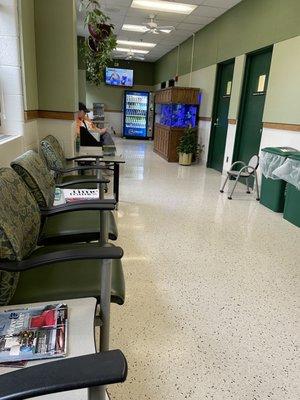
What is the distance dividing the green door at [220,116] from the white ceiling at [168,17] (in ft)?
3.36

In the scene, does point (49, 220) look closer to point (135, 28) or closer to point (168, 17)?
point (168, 17)

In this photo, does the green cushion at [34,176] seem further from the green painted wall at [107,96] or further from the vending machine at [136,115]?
the green painted wall at [107,96]

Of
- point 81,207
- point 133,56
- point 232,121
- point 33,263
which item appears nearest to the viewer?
point 33,263

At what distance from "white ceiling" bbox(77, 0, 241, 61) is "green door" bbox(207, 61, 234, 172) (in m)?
1.02

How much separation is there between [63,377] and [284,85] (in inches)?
184

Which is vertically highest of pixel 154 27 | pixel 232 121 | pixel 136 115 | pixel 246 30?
pixel 154 27

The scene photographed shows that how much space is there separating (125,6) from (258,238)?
5334mm

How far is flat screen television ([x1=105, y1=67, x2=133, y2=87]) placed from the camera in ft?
40.0

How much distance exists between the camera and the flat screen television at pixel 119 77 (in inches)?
480

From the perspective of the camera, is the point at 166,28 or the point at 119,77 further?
the point at 119,77

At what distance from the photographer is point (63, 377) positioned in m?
0.61

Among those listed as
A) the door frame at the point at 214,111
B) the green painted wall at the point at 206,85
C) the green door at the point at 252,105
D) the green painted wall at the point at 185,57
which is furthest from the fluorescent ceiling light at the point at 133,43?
the green door at the point at 252,105

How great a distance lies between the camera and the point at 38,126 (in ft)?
11.2

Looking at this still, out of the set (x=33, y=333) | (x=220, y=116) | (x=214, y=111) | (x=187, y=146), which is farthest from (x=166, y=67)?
(x=33, y=333)
